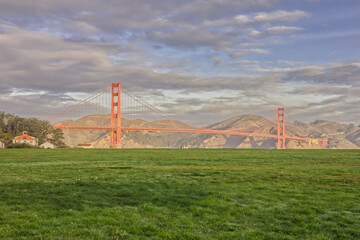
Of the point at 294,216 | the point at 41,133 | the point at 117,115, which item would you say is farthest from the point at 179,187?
the point at 41,133

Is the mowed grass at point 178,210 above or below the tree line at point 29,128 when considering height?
below

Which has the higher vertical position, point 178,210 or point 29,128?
point 29,128

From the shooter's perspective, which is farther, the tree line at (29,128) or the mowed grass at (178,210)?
Result: the tree line at (29,128)

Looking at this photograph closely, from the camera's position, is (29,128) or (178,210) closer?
(178,210)

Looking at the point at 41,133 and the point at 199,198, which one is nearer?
the point at 199,198

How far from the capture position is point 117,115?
360ft

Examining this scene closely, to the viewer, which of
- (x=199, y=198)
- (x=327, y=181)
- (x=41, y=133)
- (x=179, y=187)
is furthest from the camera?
(x=41, y=133)

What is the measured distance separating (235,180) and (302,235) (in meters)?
9.68

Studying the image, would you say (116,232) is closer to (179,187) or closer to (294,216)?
(294,216)

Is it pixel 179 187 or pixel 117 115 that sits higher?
pixel 117 115

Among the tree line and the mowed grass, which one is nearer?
the mowed grass

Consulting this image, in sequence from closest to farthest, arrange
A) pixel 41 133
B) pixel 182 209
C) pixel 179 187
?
1. pixel 182 209
2. pixel 179 187
3. pixel 41 133

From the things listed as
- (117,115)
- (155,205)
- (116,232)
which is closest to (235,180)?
(155,205)

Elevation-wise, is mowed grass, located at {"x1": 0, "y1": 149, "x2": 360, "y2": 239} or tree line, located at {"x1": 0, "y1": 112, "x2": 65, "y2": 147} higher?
tree line, located at {"x1": 0, "y1": 112, "x2": 65, "y2": 147}
